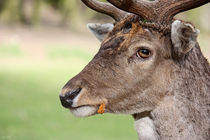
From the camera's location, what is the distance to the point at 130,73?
5738 mm

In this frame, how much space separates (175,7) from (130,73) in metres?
0.85

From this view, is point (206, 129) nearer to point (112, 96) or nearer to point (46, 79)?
point (112, 96)

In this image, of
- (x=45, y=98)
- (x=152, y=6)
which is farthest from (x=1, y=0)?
(x=152, y=6)

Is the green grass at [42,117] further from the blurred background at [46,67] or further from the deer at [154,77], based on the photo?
the deer at [154,77]

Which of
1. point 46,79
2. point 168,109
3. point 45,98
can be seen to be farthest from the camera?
point 46,79

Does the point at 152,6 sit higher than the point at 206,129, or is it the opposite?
the point at 152,6

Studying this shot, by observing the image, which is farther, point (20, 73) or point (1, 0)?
point (1, 0)

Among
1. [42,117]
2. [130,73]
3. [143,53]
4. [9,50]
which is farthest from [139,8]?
[9,50]

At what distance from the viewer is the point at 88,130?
15266 mm

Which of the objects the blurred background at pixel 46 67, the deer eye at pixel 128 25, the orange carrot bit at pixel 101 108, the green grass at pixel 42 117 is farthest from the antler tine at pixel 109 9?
the green grass at pixel 42 117

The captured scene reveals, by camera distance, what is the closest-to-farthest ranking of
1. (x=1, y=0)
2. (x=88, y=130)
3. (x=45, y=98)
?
(x=88, y=130) → (x=45, y=98) → (x=1, y=0)

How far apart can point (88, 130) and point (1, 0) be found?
19.0m

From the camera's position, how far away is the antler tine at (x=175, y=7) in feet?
19.1

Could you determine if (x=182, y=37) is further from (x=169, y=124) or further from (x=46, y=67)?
(x=46, y=67)
